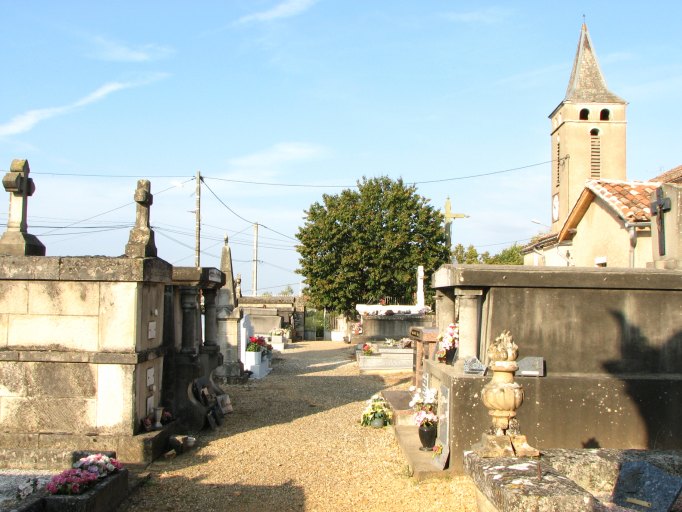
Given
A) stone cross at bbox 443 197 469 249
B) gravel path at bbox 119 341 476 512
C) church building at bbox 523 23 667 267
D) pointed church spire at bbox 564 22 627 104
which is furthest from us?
pointed church spire at bbox 564 22 627 104

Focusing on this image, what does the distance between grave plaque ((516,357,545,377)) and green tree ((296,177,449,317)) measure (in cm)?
2641

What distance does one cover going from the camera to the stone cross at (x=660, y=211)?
29.6ft

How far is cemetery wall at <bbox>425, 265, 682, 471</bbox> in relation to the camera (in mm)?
7570

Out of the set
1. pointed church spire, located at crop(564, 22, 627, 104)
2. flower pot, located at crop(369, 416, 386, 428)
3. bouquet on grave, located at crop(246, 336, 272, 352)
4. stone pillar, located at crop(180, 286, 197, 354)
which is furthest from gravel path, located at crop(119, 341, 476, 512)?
pointed church spire, located at crop(564, 22, 627, 104)

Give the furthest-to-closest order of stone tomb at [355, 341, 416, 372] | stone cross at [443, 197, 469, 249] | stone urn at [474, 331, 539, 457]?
stone cross at [443, 197, 469, 249]
stone tomb at [355, 341, 416, 372]
stone urn at [474, 331, 539, 457]

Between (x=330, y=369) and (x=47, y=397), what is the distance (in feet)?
42.8

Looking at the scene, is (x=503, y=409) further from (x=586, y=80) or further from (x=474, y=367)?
(x=586, y=80)

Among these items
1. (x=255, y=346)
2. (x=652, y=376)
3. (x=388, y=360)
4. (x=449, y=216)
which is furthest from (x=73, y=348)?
(x=449, y=216)

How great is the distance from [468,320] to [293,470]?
2770mm

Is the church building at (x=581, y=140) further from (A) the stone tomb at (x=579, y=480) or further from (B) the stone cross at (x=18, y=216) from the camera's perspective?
(A) the stone tomb at (x=579, y=480)

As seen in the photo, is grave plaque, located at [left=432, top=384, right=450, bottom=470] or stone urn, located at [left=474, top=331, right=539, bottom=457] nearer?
stone urn, located at [left=474, top=331, right=539, bottom=457]

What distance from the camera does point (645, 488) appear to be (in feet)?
14.9

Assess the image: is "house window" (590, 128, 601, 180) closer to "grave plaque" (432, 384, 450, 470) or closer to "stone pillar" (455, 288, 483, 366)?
"stone pillar" (455, 288, 483, 366)

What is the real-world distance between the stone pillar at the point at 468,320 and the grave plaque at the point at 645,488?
3188 mm
